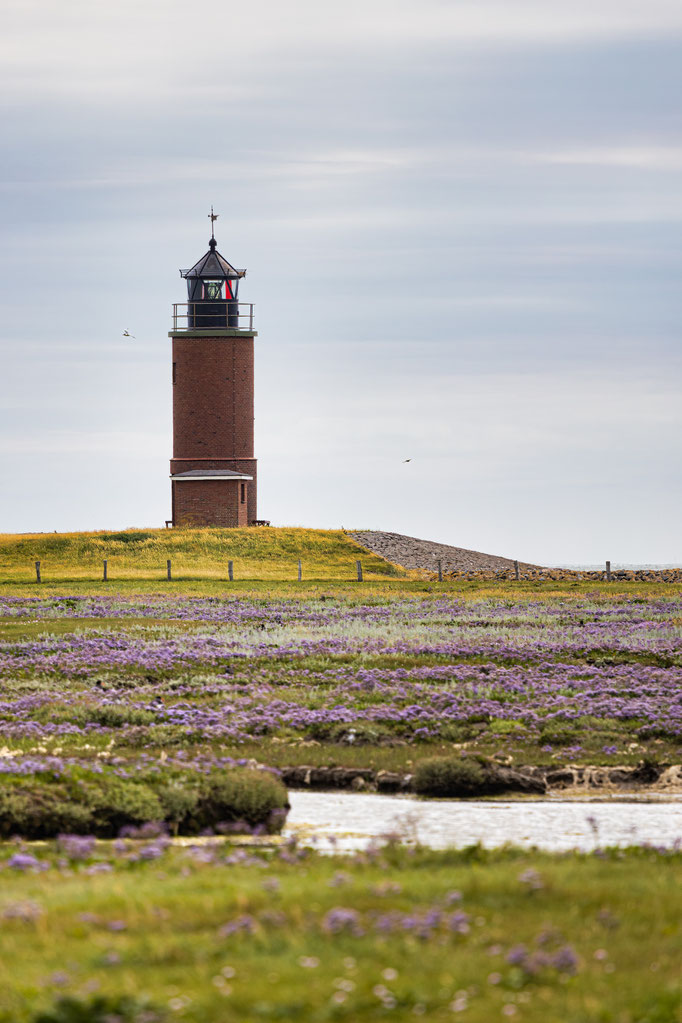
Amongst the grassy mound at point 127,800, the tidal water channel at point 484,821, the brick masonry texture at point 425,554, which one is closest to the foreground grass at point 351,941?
the tidal water channel at point 484,821

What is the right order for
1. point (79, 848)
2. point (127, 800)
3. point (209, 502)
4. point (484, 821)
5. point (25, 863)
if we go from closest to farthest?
point (25, 863)
point (79, 848)
point (127, 800)
point (484, 821)
point (209, 502)

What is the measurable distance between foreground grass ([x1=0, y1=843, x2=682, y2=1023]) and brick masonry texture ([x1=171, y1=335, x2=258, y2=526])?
8188cm

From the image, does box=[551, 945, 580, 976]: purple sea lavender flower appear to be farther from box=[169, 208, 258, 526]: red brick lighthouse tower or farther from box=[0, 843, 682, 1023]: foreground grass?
box=[169, 208, 258, 526]: red brick lighthouse tower

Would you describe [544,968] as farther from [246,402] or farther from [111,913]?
[246,402]

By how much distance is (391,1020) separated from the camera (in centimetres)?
769

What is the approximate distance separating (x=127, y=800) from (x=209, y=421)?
7806cm

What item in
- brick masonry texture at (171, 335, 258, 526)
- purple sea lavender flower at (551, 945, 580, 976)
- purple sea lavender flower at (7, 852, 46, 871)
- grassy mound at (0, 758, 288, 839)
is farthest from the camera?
brick masonry texture at (171, 335, 258, 526)

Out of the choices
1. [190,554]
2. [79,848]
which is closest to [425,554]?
[190,554]

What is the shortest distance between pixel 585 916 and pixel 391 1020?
3052 mm

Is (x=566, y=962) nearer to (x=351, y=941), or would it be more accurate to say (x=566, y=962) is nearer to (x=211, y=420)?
(x=351, y=941)

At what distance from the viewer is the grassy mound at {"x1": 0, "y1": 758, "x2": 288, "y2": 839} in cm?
1664

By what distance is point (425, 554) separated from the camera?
97.9 meters

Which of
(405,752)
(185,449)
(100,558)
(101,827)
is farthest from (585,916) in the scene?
(185,449)

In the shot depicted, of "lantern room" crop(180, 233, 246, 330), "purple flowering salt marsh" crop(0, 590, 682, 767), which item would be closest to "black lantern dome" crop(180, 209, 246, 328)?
"lantern room" crop(180, 233, 246, 330)
